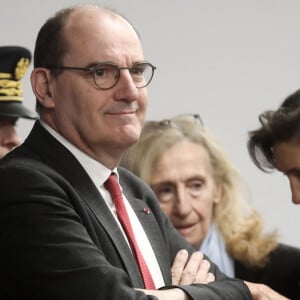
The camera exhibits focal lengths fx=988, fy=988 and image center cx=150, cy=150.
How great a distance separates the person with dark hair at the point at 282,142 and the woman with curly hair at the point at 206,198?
0.45 m

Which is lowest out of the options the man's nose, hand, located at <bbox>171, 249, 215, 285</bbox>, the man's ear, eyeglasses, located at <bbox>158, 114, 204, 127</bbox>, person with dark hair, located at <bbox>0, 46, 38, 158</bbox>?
the man's nose

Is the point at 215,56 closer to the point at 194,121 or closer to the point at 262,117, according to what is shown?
the point at 194,121

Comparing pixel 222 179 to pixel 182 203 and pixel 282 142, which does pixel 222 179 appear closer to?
pixel 182 203

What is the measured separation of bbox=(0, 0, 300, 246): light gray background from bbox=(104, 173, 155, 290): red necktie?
6.30ft

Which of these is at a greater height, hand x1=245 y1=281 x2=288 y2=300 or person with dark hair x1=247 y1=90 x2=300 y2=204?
person with dark hair x1=247 y1=90 x2=300 y2=204

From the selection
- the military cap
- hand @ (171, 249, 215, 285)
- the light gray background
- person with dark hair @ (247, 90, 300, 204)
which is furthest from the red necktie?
the light gray background

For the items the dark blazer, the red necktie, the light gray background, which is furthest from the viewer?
the light gray background

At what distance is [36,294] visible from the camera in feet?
5.96

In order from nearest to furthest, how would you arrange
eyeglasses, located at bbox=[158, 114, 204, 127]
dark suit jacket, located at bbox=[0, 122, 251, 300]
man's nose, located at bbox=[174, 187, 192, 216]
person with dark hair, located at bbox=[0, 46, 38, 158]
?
dark suit jacket, located at bbox=[0, 122, 251, 300] → person with dark hair, located at bbox=[0, 46, 38, 158] → man's nose, located at bbox=[174, 187, 192, 216] → eyeglasses, located at bbox=[158, 114, 204, 127]

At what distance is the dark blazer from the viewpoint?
2.93 meters

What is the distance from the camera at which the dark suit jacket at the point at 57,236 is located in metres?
1.81

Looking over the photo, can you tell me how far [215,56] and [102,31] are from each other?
2073 mm

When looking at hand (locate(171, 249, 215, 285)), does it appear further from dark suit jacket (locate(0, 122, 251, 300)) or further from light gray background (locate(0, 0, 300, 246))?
light gray background (locate(0, 0, 300, 246))

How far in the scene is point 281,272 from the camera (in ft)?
9.71
